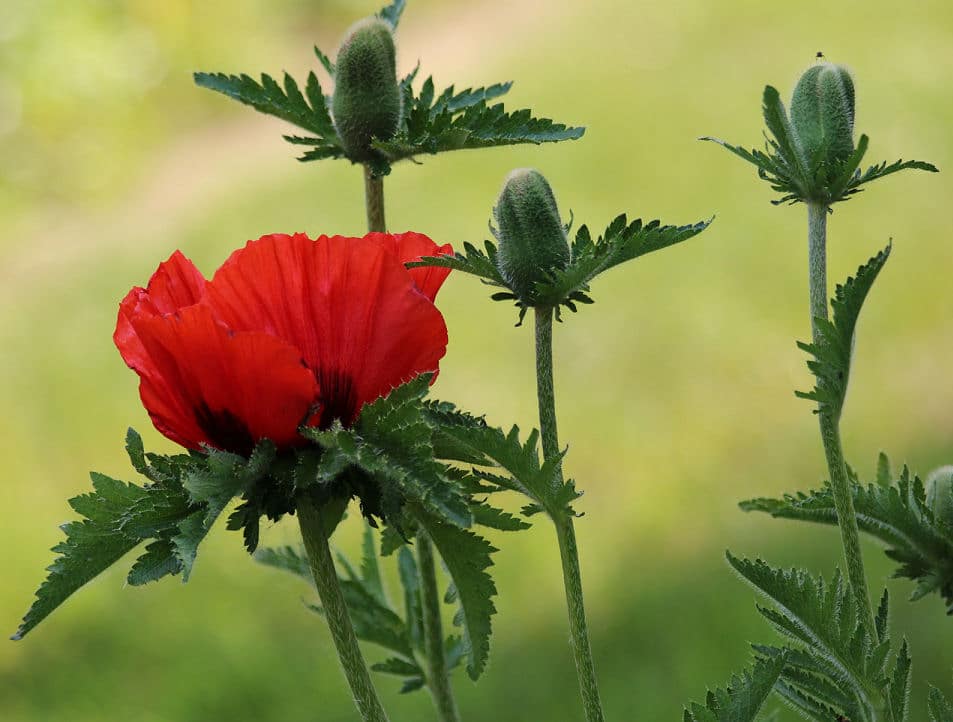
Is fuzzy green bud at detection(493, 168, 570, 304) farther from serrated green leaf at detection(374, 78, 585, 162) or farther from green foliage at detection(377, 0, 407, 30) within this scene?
green foliage at detection(377, 0, 407, 30)

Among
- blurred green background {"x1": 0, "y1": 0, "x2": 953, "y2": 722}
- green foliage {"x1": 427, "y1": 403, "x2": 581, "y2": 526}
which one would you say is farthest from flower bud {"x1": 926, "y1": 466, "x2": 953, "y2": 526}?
blurred green background {"x1": 0, "y1": 0, "x2": 953, "y2": 722}

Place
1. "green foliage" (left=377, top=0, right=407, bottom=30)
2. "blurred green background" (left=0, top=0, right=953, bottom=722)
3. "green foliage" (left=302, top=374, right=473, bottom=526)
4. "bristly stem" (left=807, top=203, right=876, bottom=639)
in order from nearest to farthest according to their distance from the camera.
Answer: "green foliage" (left=302, top=374, right=473, bottom=526), "bristly stem" (left=807, top=203, right=876, bottom=639), "green foliage" (left=377, top=0, right=407, bottom=30), "blurred green background" (left=0, top=0, right=953, bottom=722)

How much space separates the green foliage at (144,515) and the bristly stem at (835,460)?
0.24m

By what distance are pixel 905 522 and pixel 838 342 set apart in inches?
5.1

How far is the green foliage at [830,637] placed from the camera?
57 centimetres

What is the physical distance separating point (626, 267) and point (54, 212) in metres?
1.71

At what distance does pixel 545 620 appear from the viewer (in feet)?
7.38

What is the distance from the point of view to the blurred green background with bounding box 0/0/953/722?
220 cm

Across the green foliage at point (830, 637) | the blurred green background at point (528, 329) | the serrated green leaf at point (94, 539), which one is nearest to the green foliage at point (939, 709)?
the green foliage at point (830, 637)

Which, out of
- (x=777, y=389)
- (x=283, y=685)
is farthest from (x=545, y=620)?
(x=777, y=389)

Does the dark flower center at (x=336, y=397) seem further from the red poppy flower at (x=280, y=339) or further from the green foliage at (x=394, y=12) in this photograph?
the green foliage at (x=394, y=12)

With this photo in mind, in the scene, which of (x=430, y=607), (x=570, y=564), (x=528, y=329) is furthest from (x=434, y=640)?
(x=528, y=329)

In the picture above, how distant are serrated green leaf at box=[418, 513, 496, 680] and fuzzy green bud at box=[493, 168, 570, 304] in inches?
4.1

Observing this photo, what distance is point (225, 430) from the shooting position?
1.82 ft
